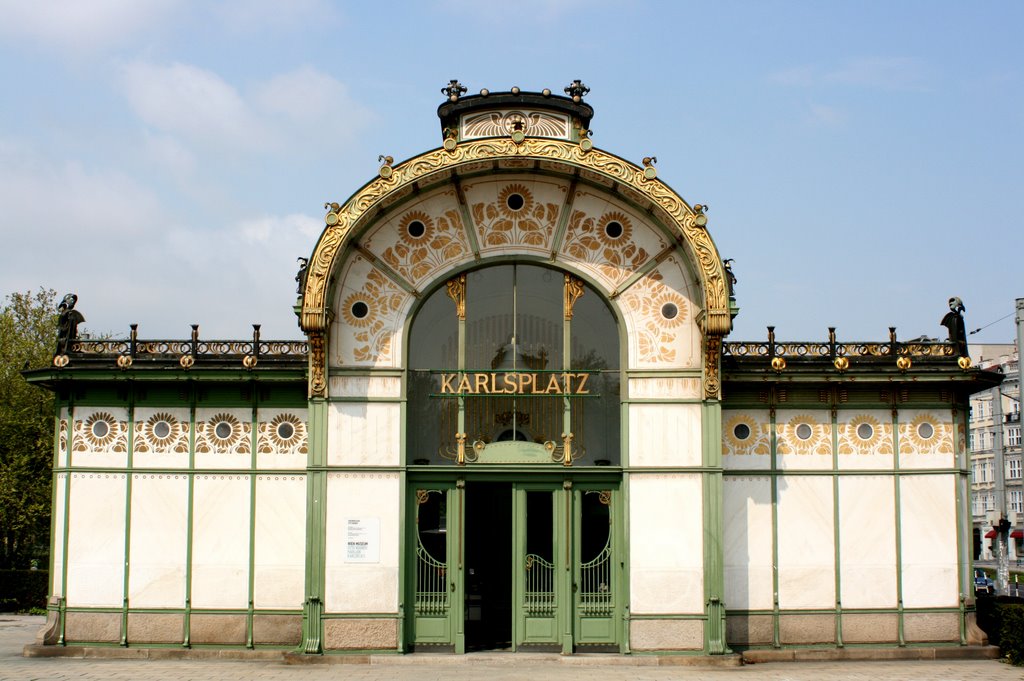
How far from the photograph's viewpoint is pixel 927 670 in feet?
62.6

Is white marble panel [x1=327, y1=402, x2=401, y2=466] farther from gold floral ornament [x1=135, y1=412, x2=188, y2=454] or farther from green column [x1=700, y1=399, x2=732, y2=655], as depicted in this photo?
green column [x1=700, y1=399, x2=732, y2=655]

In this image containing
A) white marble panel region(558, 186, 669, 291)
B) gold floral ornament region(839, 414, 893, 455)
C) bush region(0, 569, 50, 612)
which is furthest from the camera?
bush region(0, 569, 50, 612)

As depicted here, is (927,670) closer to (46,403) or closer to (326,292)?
(326,292)

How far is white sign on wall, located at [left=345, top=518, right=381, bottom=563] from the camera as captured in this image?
65.0 feet

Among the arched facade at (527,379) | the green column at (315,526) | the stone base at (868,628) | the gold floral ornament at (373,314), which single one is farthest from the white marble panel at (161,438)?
the stone base at (868,628)

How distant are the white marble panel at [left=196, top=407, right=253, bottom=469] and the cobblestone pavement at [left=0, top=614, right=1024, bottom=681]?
145 inches

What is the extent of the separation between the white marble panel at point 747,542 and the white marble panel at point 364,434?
6374 millimetres

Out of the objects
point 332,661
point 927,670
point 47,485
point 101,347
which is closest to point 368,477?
→ point 332,661

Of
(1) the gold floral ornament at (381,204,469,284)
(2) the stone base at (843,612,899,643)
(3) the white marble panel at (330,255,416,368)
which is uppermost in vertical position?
(1) the gold floral ornament at (381,204,469,284)

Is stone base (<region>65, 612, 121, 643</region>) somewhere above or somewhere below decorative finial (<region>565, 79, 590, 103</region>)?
below

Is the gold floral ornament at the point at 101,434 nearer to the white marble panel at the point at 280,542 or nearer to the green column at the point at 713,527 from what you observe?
the white marble panel at the point at 280,542

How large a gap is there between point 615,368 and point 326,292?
5485 mm

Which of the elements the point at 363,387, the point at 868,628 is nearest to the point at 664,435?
the point at 868,628

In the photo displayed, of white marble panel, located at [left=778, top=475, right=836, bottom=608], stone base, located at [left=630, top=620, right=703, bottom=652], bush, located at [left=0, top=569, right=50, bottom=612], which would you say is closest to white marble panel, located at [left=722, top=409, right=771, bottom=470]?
white marble panel, located at [left=778, top=475, right=836, bottom=608]
